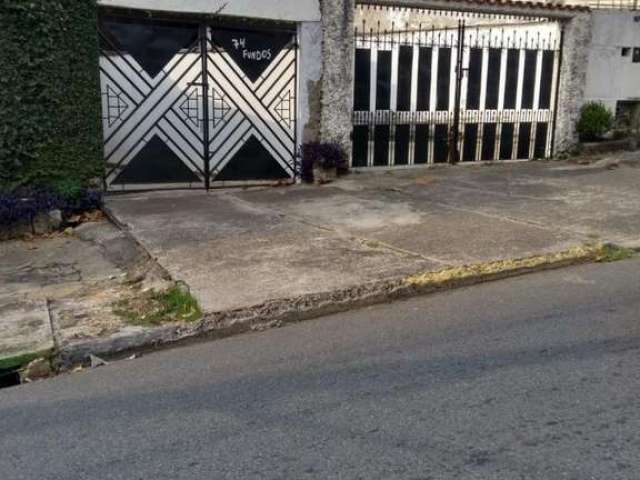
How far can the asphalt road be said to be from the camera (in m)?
3.27

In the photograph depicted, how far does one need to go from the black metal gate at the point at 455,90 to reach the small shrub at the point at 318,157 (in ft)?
2.32

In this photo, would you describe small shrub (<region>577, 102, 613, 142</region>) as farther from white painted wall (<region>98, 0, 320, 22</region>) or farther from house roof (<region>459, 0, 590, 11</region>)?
white painted wall (<region>98, 0, 320, 22</region>)

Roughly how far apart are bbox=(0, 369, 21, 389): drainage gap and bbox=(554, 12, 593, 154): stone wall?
11.5 metres

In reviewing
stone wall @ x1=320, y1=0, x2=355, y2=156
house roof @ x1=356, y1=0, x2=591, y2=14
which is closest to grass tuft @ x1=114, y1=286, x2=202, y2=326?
stone wall @ x1=320, y1=0, x2=355, y2=156

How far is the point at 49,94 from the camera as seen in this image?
8805 mm

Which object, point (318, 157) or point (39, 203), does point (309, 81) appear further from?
point (39, 203)

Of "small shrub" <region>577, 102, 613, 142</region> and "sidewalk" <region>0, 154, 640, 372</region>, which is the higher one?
"small shrub" <region>577, 102, 613, 142</region>

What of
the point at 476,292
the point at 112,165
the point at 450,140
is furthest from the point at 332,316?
the point at 450,140

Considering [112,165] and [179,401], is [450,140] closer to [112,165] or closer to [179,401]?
[112,165]

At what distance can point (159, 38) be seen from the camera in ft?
33.1

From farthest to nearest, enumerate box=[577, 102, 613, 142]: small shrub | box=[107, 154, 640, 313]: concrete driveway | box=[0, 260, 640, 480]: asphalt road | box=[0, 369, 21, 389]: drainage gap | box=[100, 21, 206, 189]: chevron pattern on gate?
box=[577, 102, 613, 142]: small shrub < box=[100, 21, 206, 189]: chevron pattern on gate < box=[107, 154, 640, 313]: concrete driveway < box=[0, 369, 21, 389]: drainage gap < box=[0, 260, 640, 480]: asphalt road

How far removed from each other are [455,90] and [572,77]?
2545mm

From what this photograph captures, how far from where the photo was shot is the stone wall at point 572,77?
13.2m

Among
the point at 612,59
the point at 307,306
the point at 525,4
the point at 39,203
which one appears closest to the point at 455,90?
the point at 525,4
